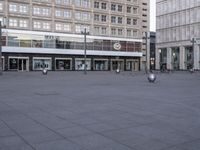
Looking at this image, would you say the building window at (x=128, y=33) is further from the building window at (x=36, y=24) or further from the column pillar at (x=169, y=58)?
the building window at (x=36, y=24)

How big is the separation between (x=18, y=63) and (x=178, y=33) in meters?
49.3

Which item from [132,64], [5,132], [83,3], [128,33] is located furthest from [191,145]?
[132,64]

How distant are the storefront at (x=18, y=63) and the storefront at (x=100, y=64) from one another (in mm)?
19052

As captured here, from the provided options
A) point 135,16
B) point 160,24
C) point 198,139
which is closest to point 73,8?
point 135,16

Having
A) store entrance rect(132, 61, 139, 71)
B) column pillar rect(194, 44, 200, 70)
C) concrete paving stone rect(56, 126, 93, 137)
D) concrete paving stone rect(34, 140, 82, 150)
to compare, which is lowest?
concrete paving stone rect(34, 140, 82, 150)

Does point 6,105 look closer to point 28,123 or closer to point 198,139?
point 28,123

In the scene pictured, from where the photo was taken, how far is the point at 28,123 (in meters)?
7.05

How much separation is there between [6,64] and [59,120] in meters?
60.6

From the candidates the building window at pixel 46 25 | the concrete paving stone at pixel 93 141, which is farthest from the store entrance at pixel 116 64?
the concrete paving stone at pixel 93 141

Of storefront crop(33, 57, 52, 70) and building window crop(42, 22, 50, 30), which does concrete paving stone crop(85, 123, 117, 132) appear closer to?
storefront crop(33, 57, 52, 70)

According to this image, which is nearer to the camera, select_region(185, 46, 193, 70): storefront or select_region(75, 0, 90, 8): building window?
select_region(75, 0, 90, 8): building window

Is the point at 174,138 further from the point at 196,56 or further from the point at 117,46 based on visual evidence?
the point at 196,56

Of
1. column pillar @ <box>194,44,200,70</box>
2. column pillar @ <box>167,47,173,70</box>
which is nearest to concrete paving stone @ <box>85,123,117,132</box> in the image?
column pillar @ <box>194,44,200,70</box>

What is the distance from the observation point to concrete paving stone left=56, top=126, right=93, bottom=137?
600 centimetres
